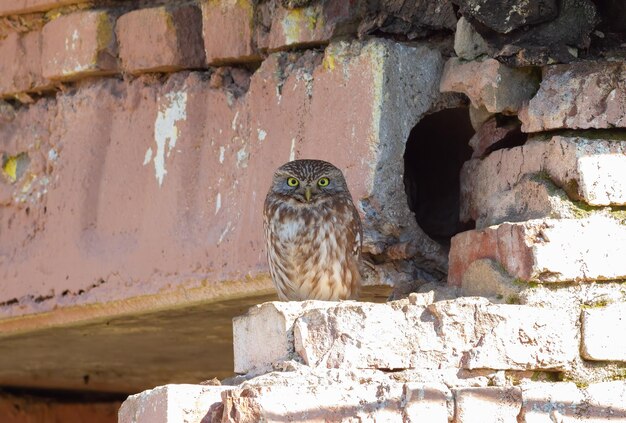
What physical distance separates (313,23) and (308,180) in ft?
1.77

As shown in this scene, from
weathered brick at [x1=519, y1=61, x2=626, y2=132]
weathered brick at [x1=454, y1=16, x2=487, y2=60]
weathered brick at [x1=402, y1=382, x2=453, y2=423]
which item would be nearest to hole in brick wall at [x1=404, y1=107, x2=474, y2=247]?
weathered brick at [x1=454, y1=16, x2=487, y2=60]

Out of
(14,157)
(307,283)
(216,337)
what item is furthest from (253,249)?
(216,337)

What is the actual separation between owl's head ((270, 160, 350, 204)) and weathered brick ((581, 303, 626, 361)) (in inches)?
43.7

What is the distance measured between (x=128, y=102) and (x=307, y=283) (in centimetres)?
105

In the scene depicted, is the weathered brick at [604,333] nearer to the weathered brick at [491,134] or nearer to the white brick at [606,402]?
the white brick at [606,402]

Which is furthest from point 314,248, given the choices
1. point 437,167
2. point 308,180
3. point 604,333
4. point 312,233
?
point 604,333

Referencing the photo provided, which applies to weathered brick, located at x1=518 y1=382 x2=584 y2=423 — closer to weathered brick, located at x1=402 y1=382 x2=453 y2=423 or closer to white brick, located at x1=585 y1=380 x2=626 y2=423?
white brick, located at x1=585 y1=380 x2=626 y2=423

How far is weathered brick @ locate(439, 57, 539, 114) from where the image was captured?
4.41m

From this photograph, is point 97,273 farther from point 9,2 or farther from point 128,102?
point 9,2

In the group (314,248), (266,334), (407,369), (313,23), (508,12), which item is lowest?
(407,369)

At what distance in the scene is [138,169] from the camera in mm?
5438

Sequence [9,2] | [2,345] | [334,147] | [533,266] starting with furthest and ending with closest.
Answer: [2,345]
[9,2]
[334,147]
[533,266]

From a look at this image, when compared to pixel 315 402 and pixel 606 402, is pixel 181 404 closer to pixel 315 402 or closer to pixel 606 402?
pixel 315 402

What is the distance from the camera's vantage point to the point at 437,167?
5.46m
